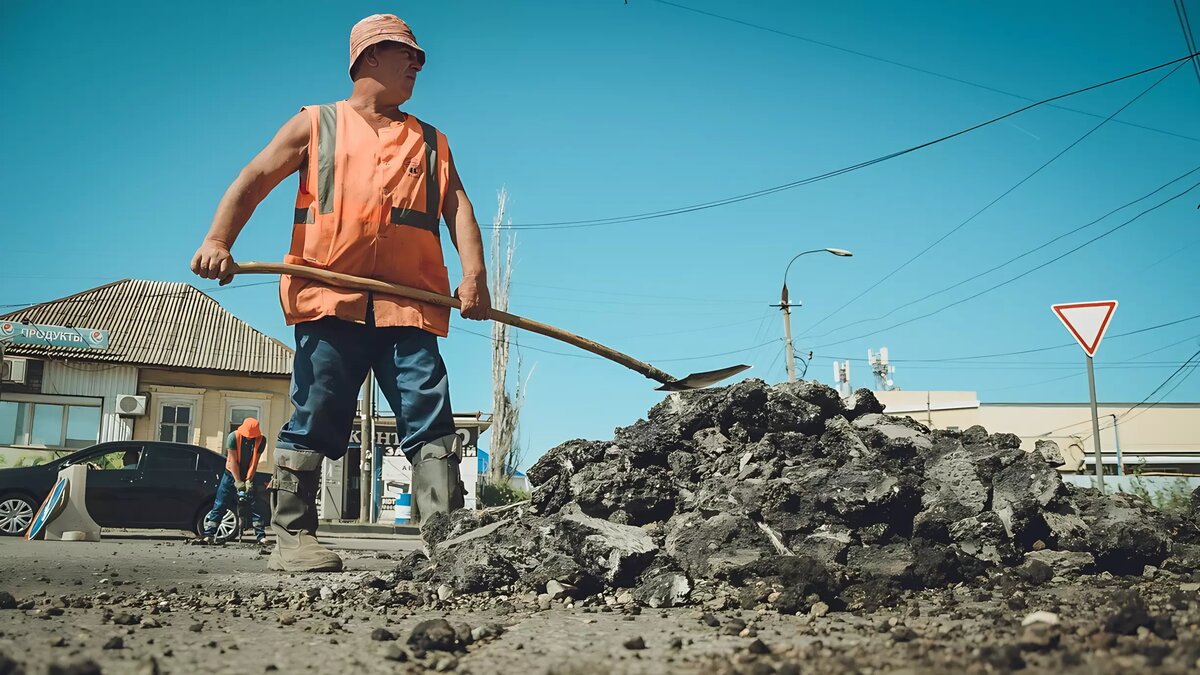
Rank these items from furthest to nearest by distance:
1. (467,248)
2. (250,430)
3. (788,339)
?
(788,339) < (250,430) < (467,248)

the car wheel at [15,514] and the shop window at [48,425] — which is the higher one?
the shop window at [48,425]

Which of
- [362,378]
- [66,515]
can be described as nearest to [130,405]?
[66,515]

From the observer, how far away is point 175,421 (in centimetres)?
2802

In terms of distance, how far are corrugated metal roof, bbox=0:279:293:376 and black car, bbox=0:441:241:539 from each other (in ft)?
49.1

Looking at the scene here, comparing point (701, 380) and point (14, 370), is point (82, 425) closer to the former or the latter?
point (14, 370)

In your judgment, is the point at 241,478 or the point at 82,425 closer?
the point at 241,478

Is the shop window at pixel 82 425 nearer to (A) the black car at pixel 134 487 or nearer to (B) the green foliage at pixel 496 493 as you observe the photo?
(B) the green foliage at pixel 496 493

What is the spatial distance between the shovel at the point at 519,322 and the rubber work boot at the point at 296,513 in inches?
39.0

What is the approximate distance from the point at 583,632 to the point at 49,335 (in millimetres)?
28806

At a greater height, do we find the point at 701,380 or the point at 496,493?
the point at 701,380

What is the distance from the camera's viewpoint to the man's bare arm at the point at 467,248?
16.9 feet

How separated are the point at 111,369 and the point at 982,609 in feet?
94.4

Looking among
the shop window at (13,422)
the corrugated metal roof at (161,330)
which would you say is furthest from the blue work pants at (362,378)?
the shop window at (13,422)

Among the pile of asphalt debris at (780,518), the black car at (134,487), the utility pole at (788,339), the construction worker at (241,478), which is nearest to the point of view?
the pile of asphalt debris at (780,518)
